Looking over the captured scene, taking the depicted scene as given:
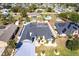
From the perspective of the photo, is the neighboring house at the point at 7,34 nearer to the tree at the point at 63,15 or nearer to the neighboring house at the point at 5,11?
the neighboring house at the point at 5,11

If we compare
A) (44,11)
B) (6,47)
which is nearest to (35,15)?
(44,11)

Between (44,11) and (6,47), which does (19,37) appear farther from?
(44,11)

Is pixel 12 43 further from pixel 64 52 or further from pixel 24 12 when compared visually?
pixel 64 52


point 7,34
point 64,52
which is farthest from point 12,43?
point 64,52

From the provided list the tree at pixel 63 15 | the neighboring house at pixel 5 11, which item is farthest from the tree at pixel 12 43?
the tree at pixel 63 15

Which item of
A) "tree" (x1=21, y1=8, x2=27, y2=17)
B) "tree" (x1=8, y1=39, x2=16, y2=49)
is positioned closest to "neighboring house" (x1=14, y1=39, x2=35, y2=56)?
"tree" (x1=8, y1=39, x2=16, y2=49)

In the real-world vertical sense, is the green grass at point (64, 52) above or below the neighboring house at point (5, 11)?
below

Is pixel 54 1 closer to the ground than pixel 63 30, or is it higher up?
higher up

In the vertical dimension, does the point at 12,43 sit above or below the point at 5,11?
below
